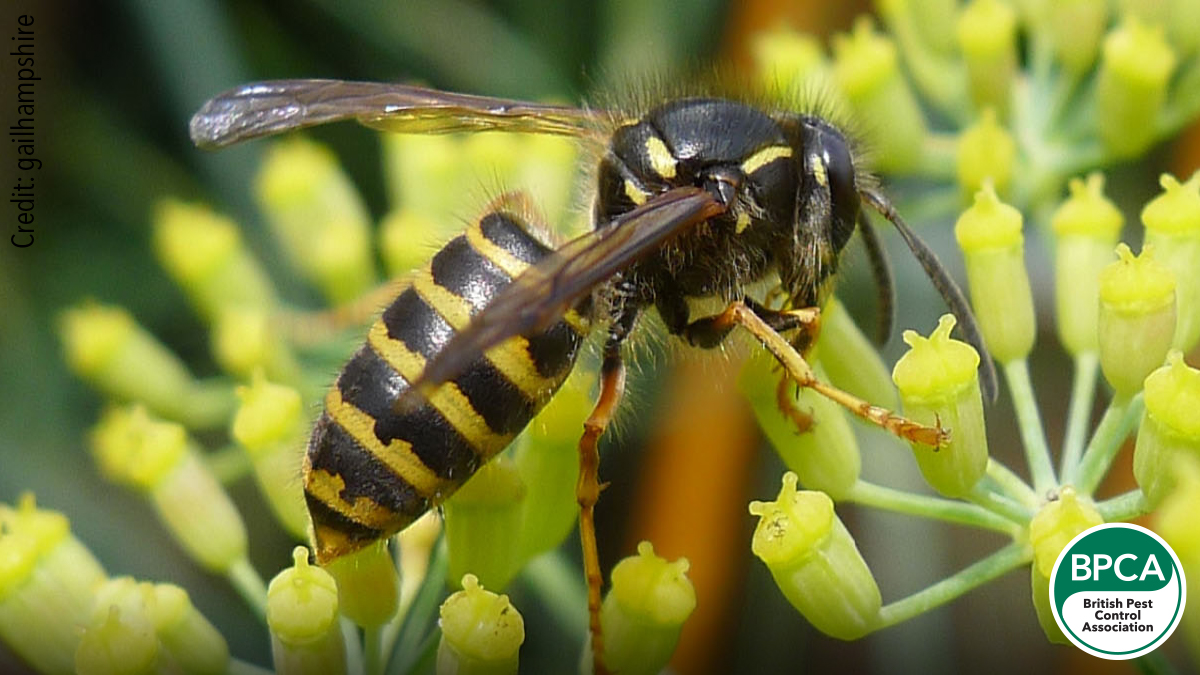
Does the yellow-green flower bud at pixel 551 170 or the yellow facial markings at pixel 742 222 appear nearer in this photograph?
the yellow facial markings at pixel 742 222

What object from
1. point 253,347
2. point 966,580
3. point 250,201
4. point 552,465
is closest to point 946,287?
point 966,580

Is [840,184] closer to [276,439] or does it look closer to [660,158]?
[660,158]

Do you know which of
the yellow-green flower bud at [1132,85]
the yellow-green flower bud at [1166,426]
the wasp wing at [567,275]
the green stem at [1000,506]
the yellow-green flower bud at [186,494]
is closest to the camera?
the wasp wing at [567,275]

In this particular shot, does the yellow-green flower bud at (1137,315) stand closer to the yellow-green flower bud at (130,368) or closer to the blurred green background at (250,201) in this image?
the blurred green background at (250,201)

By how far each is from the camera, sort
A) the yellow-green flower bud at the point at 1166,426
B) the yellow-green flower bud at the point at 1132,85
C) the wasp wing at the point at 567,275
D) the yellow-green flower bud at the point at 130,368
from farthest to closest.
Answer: the yellow-green flower bud at the point at 130,368 → the yellow-green flower bud at the point at 1132,85 → the yellow-green flower bud at the point at 1166,426 → the wasp wing at the point at 567,275

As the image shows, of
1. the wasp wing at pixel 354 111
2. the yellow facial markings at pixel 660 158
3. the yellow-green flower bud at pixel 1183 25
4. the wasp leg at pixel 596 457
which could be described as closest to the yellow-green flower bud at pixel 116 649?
the wasp leg at pixel 596 457

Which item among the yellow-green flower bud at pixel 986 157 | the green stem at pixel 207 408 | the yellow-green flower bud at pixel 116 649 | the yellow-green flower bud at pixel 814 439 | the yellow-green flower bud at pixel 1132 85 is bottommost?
the yellow-green flower bud at pixel 116 649

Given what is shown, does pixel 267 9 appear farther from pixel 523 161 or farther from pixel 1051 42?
pixel 1051 42

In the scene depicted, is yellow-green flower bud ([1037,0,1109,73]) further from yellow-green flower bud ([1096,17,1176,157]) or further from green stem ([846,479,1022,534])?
green stem ([846,479,1022,534])
